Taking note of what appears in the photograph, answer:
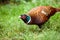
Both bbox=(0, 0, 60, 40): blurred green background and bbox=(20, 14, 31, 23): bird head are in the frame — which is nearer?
bbox=(0, 0, 60, 40): blurred green background

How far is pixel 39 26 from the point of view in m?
6.41

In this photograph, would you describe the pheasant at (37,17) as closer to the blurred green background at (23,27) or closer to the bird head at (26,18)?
the bird head at (26,18)

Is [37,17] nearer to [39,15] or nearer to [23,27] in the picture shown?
[39,15]

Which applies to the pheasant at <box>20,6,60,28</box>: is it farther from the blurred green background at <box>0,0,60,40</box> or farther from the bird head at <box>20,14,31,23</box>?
the blurred green background at <box>0,0,60,40</box>

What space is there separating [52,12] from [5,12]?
2.11 meters

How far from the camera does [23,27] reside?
6.67m

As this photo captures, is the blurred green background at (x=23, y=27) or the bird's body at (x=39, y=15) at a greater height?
the bird's body at (x=39, y=15)

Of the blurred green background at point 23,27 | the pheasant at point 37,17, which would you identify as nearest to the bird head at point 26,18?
the pheasant at point 37,17

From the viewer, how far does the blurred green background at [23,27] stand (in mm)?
5812

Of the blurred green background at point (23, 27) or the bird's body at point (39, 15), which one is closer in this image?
the blurred green background at point (23, 27)

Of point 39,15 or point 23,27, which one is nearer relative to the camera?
point 39,15

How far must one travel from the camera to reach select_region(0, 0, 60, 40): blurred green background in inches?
229

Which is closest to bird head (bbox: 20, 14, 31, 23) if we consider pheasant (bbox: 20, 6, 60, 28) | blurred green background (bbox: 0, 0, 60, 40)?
pheasant (bbox: 20, 6, 60, 28)

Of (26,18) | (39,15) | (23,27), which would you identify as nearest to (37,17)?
(39,15)
